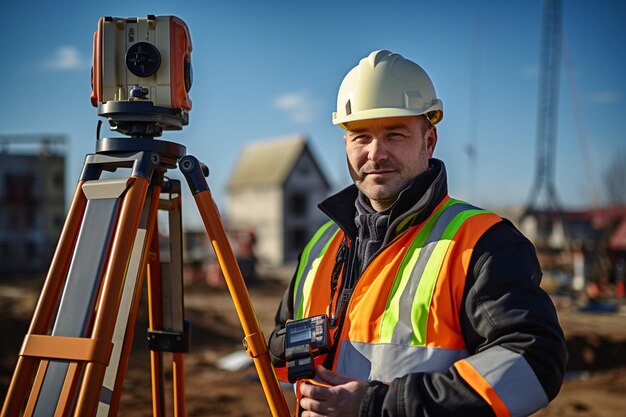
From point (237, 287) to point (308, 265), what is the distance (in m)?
0.48

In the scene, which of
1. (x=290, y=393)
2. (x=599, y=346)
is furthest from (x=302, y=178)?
(x=290, y=393)

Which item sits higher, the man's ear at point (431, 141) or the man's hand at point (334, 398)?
the man's ear at point (431, 141)

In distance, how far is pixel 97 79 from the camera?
197 centimetres

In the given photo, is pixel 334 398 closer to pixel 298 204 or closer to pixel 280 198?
pixel 280 198

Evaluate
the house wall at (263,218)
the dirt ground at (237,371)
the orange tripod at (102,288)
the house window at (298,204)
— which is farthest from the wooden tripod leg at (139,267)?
the house window at (298,204)

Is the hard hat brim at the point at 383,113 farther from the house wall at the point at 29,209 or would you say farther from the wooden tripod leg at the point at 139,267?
the house wall at the point at 29,209

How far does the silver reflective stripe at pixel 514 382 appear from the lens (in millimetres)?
1464

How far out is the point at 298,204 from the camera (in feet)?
92.2

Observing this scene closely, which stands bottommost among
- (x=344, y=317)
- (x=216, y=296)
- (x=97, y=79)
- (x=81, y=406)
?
(x=216, y=296)

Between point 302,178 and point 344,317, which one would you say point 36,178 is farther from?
point 344,317

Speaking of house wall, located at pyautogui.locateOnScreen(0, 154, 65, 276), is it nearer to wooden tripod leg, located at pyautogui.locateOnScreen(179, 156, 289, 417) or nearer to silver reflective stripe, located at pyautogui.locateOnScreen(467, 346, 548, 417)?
wooden tripod leg, located at pyautogui.locateOnScreen(179, 156, 289, 417)

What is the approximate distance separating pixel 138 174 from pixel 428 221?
1071 millimetres

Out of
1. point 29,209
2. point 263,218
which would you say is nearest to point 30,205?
point 29,209

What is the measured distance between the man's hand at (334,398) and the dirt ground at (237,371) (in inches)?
159
